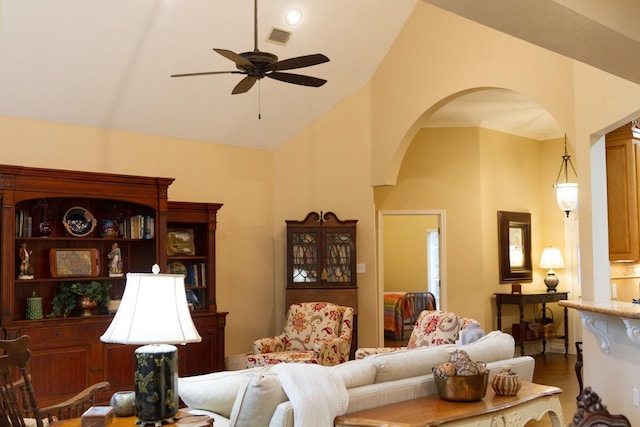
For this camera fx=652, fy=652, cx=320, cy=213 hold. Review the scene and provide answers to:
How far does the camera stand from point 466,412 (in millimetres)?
3311

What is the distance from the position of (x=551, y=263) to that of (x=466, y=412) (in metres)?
6.75

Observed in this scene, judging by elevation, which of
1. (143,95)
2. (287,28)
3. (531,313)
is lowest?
(531,313)

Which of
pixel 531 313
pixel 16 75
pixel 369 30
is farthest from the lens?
pixel 531 313

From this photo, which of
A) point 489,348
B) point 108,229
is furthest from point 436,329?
point 108,229

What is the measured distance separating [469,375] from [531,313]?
262 inches

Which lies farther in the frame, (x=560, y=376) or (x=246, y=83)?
(x=560, y=376)

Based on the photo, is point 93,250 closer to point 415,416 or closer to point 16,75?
point 16,75

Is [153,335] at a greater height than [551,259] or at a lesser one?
lesser

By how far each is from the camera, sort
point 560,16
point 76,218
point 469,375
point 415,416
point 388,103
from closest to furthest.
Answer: point 560,16
point 415,416
point 469,375
point 76,218
point 388,103

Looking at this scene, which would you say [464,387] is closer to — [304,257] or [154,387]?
[154,387]

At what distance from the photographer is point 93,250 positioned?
6.10 metres

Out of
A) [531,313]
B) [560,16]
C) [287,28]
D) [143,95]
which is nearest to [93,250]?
[143,95]

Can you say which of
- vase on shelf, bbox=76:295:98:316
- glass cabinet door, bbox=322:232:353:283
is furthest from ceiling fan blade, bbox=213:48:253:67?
glass cabinet door, bbox=322:232:353:283

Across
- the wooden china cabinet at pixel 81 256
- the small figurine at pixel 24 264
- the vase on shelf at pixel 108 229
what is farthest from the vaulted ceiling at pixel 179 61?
the small figurine at pixel 24 264
